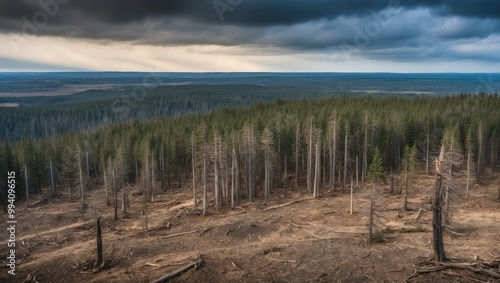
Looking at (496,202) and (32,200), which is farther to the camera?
(32,200)

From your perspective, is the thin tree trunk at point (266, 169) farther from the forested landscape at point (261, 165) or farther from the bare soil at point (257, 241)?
the bare soil at point (257, 241)

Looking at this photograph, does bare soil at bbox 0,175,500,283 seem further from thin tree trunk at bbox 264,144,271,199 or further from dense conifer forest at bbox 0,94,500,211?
dense conifer forest at bbox 0,94,500,211

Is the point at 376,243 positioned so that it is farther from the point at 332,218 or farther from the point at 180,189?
the point at 180,189

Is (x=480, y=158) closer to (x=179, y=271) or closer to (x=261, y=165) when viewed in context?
(x=261, y=165)

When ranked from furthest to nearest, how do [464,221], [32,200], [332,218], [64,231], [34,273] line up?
[32,200]
[64,231]
[332,218]
[464,221]
[34,273]

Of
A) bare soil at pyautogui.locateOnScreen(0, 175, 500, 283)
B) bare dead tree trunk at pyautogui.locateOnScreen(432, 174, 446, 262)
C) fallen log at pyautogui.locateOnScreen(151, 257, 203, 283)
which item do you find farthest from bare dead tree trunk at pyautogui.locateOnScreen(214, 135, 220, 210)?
bare dead tree trunk at pyautogui.locateOnScreen(432, 174, 446, 262)

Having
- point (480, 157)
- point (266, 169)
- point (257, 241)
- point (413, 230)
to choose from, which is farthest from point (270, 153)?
point (480, 157)

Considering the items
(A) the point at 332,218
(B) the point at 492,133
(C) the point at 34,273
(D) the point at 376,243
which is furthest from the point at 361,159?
(C) the point at 34,273
